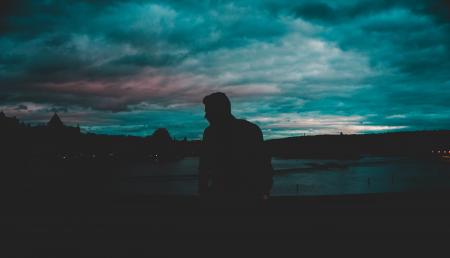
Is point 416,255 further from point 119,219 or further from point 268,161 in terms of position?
point 119,219

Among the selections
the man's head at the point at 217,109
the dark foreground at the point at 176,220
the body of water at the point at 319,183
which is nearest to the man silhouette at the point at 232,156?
the man's head at the point at 217,109

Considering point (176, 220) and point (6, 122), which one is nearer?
point (176, 220)

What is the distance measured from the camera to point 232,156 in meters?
3.44

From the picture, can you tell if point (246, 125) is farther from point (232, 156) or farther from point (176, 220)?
point (176, 220)

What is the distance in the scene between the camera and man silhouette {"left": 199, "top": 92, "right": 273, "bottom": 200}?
3.42 metres

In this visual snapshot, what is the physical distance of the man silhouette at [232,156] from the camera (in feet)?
11.2

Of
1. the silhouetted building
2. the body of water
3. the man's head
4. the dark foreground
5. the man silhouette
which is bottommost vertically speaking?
the body of water

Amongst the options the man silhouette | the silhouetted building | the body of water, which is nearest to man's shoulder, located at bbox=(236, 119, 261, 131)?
the man silhouette

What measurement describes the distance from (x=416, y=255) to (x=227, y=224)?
5.41ft

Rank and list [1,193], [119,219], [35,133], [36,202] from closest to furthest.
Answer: [119,219]
[36,202]
[1,193]
[35,133]

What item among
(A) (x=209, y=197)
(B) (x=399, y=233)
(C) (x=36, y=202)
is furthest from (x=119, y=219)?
(B) (x=399, y=233)

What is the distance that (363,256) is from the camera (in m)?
3.10

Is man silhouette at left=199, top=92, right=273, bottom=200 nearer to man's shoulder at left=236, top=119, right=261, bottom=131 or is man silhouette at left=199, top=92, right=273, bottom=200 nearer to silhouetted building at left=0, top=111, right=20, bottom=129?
man's shoulder at left=236, top=119, right=261, bottom=131

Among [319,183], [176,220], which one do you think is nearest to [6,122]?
[319,183]
